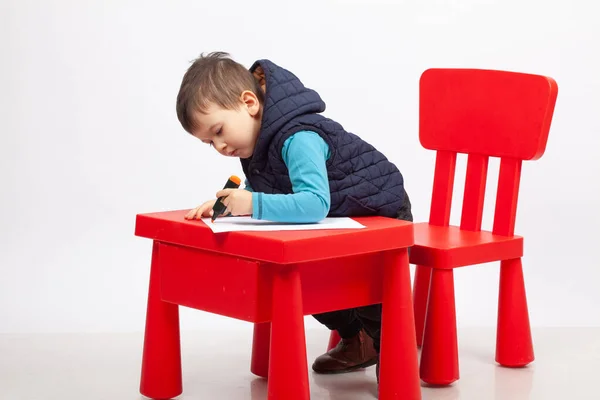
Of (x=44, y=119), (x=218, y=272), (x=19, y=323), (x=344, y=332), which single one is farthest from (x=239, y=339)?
(x=44, y=119)

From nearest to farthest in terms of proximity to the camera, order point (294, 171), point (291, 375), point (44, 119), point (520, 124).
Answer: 1. point (291, 375)
2. point (294, 171)
3. point (520, 124)
4. point (44, 119)

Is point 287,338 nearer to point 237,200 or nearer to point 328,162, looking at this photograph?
point 237,200

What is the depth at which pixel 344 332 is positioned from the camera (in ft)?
8.97

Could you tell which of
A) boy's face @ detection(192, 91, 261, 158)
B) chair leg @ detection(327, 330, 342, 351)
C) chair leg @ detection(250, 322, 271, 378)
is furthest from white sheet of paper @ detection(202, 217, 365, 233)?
chair leg @ detection(327, 330, 342, 351)

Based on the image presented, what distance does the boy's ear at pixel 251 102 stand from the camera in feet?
7.90

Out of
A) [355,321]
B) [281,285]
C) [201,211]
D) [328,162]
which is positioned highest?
[328,162]

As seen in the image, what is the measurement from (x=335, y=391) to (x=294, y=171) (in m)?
0.52

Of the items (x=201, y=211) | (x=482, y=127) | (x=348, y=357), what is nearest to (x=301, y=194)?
(x=201, y=211)

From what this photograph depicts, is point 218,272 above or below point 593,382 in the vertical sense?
above

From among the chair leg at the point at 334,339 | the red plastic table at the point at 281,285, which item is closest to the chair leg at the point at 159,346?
the red plastic table at the point at 281,285

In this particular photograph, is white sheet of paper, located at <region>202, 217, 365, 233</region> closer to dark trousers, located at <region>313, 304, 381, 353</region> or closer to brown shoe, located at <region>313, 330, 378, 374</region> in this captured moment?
dark trousers, located at <region>313, 304, 381, 353</region>

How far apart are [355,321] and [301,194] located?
1.68 feet

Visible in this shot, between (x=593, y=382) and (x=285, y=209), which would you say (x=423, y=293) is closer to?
(x=593, y=382)

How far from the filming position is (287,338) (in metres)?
2.17
